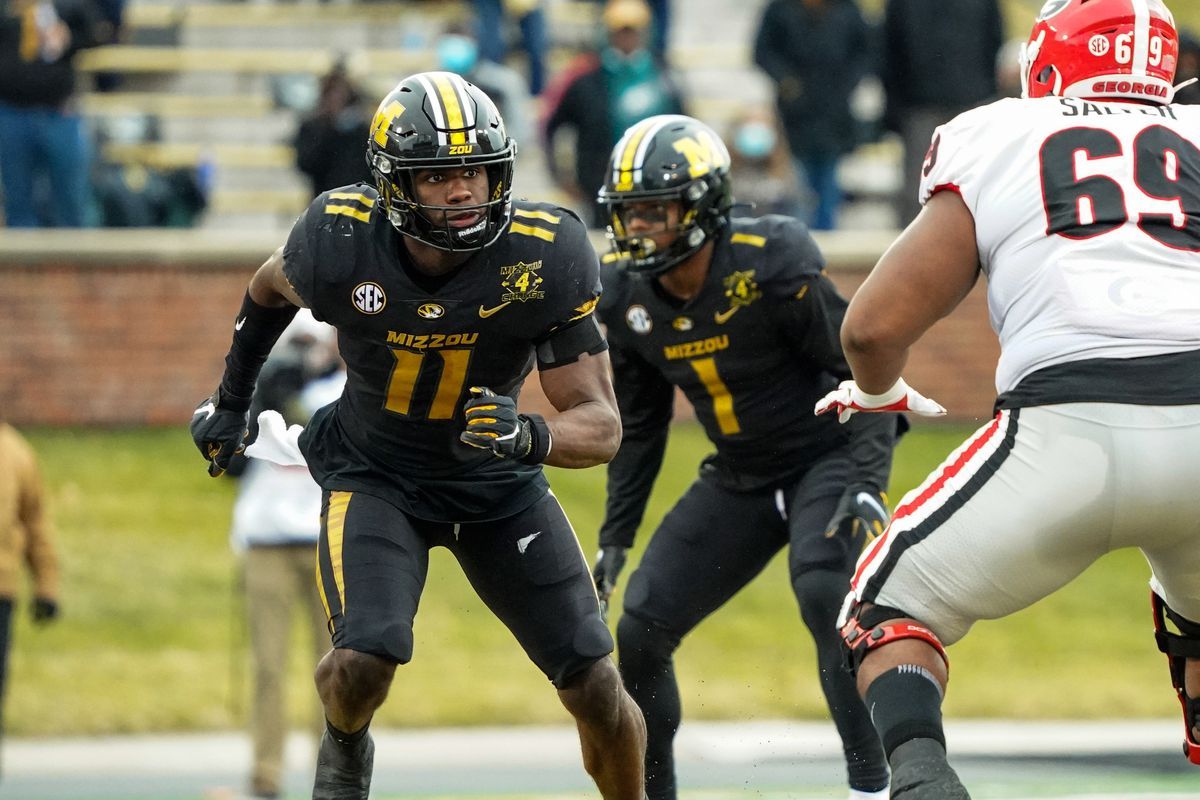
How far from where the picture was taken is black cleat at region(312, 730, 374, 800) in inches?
210

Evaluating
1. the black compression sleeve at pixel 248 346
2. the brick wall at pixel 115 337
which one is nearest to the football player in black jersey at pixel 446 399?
the black compression sleeve at pixel 248 346

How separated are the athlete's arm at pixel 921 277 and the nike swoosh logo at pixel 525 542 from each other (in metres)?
1.35

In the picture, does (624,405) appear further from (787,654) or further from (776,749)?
(787,654)

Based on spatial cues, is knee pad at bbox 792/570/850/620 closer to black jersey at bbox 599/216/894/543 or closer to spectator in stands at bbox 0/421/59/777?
black jersey at bbox 599/216/894/543

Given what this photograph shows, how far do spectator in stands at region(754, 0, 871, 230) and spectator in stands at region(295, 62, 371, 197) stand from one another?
8.99 feet

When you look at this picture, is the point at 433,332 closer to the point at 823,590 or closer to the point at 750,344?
the point at 750,344

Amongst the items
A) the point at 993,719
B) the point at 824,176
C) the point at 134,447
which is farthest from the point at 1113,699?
the point at 134,447

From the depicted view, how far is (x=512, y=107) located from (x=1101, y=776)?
6808 mm

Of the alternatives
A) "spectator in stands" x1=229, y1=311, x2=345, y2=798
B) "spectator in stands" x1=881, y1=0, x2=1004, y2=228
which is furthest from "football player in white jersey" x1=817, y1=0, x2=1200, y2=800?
"spectator in stands" x1=881, y1=0, x2=1004, y2=228

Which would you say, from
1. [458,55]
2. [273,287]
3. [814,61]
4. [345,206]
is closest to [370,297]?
[345,206]

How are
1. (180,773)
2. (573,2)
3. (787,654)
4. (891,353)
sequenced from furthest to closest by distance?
(573,2) < (787,654) < (180,773) < (891,353)

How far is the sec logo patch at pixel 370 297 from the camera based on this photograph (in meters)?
5.20

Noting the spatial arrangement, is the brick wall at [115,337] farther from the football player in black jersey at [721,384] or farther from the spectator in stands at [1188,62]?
the football player in black jersey at [721,384]

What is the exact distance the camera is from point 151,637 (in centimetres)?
1141
